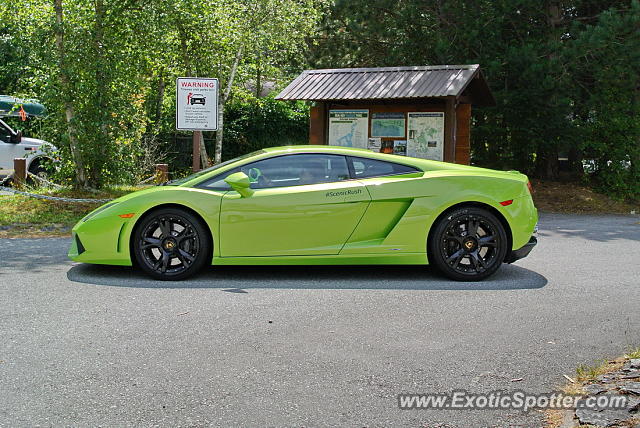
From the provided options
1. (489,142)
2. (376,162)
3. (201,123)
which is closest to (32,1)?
(201,123)

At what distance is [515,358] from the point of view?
4.71 metres

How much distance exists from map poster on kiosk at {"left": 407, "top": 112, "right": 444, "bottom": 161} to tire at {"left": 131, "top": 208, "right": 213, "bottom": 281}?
8.03 m

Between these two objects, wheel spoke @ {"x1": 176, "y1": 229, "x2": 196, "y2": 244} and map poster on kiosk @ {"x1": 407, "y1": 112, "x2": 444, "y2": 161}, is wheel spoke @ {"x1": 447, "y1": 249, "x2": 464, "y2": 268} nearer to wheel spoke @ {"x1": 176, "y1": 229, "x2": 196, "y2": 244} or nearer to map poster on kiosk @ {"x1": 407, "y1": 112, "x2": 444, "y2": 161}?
wheel spoke @ {"x1": 176, "y1": 229, "x2": 196, "y2": 244}

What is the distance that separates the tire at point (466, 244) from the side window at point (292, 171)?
109 centimetres

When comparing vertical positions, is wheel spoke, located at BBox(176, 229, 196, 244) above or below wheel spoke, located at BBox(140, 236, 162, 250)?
above

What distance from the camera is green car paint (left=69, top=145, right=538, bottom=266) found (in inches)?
279

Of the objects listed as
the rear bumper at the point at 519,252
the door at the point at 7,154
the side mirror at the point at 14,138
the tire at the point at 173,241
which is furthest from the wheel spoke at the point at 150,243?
the side mirror at the point at 14,138

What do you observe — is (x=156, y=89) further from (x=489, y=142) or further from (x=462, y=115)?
(x=462, y=115)

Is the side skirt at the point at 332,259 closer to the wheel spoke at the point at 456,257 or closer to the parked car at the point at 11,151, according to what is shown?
the wheel spoke at the point at 456,257

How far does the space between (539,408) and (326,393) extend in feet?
3.68

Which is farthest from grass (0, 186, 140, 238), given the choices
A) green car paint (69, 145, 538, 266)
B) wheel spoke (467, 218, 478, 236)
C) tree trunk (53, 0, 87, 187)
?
wheel spoke (467, 218, 478, 236)

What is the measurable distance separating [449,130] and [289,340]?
987cm

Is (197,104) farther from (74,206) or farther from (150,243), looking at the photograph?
(150,243)

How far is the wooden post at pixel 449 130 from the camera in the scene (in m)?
14.2
